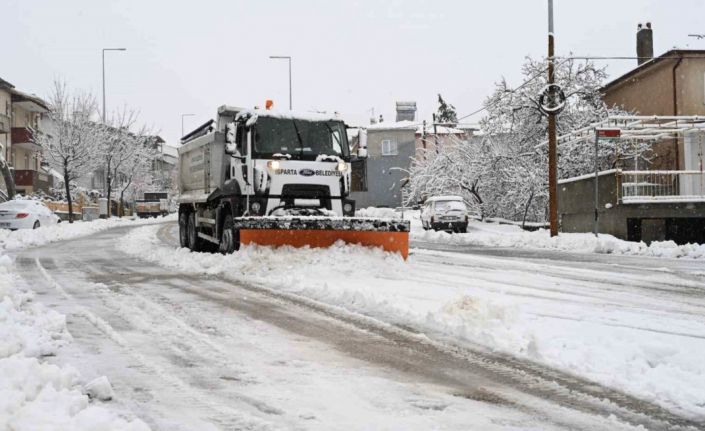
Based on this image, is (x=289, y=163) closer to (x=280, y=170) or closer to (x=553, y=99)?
(x=280, y=170)

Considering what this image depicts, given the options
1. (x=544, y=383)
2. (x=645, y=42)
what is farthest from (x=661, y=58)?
(x=544, y=383)

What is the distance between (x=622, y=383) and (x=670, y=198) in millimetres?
18256

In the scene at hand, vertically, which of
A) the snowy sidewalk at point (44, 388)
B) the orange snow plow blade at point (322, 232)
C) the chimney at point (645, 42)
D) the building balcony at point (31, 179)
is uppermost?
the chimney at point (645, 42)

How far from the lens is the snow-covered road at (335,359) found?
3727 mm

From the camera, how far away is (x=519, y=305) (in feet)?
24.2

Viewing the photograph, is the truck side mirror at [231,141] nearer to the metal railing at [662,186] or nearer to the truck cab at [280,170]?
the truck cab at [280,170]

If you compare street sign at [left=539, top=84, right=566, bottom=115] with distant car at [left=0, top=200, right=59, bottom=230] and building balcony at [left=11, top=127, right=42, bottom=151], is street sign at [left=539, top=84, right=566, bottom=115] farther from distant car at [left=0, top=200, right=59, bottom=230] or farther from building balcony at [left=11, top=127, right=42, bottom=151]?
building balcony at [left=11, top=127, right=42, bottom=151]

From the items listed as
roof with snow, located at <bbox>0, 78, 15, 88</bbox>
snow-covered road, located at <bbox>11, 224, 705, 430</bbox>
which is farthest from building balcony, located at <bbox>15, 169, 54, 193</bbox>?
snow-covered road, located at <bbox>11, 224, 705, 430</bbox>

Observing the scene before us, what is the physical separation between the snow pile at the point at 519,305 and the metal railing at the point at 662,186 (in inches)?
357

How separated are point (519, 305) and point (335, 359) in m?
3.02

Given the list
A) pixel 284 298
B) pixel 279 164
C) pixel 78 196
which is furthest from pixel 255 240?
pixel 78 196

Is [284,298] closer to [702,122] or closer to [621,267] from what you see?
[621,267]

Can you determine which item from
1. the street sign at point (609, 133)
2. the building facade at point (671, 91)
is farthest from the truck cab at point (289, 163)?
the building facade at point (671, 91)

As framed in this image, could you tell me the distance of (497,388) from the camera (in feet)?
14.2
